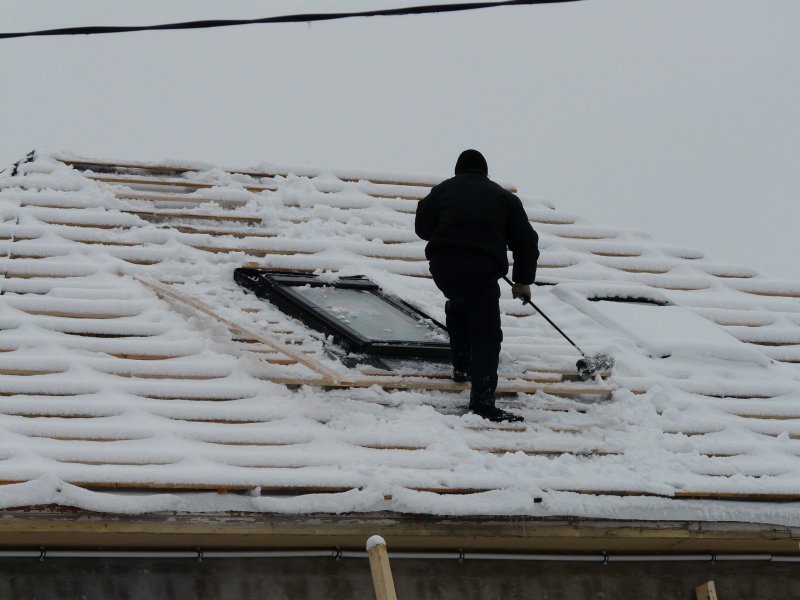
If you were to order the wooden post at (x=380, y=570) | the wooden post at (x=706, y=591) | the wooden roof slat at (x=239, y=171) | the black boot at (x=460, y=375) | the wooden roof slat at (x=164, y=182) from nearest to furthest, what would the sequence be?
the wooden post at (x=380, y=570), the wooden post at (x=706, y=591), the black boot at (x=460, y=375), the wooden roof slat at (x=164, y=182), the wooden roof slat at (x=239, y=171)

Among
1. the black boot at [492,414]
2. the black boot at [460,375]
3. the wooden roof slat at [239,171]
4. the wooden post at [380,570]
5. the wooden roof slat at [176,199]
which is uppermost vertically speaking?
the wooden roof slat at [239,171]

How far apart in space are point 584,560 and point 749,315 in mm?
3110

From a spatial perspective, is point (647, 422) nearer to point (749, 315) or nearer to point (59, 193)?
point (749, 315)

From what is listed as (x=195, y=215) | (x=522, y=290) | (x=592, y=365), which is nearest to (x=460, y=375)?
(x=522, y=290)

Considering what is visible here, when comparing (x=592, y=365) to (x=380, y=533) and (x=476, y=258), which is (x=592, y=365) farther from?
(x=380, y=533)

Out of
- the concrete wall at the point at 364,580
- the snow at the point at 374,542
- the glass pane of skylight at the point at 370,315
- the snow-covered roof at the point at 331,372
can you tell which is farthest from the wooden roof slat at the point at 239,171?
the snow at the point at 374,542

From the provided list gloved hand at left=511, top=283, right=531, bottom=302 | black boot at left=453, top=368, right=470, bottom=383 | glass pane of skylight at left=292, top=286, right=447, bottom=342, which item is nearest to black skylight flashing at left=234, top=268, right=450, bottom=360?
glass pane of skylight at left=292, top=286, right=447, bottom=342

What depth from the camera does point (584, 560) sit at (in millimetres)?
6164

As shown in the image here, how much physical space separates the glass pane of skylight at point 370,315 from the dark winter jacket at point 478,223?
1.97ft

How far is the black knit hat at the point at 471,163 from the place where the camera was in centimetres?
689

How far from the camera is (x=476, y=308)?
21.5 feet

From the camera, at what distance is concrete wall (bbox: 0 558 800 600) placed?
→ 5.33 metres

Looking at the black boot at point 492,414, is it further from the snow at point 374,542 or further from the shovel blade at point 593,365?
the snow at point 374,542

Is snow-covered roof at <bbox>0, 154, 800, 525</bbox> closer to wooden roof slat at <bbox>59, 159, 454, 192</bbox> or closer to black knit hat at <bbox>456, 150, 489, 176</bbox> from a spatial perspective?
wooden roof slat at <bbox>59, 159, 454, 192</bbox>
